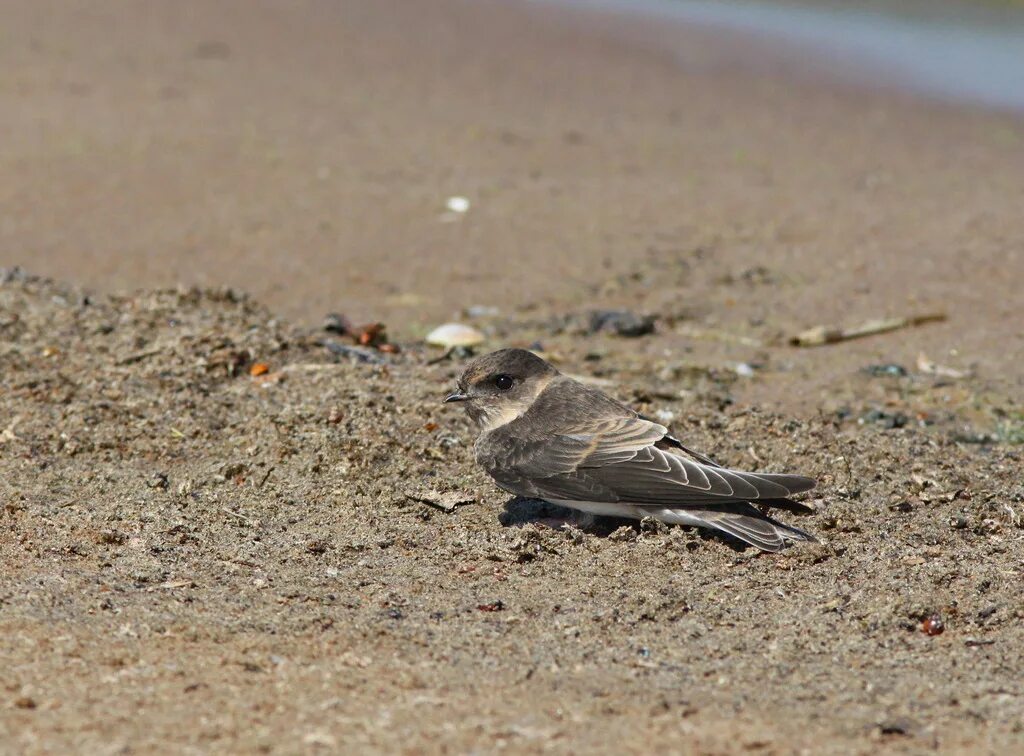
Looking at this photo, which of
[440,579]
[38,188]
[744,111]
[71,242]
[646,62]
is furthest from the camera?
[646,62]

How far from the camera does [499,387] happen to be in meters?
5.91

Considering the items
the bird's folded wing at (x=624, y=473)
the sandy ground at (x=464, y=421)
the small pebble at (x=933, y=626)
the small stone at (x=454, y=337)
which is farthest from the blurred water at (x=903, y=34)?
the small pebble at (x=933, y=626)

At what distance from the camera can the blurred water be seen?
16859 mm

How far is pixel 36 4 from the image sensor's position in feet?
58.4

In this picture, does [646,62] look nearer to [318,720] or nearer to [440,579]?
[440,579]

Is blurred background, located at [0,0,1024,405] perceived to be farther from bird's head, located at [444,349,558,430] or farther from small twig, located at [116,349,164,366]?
bird's head, located at [444,349,558,430]

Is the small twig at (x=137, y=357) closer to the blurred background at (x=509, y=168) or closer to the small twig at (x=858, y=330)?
the blurred background at (x=509, y=168)

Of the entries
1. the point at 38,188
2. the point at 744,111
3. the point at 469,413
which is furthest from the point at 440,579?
the point at 744,111

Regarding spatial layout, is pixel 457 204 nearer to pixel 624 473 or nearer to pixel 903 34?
pixel 624 473

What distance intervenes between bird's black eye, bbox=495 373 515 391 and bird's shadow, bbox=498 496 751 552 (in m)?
0.46

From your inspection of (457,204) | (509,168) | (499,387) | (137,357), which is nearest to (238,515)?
(499,387)

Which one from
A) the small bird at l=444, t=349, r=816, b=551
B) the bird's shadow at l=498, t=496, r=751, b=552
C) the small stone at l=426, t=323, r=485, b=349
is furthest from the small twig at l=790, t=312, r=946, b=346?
the bird's shadow at l=498, t=496, r=751, b=552

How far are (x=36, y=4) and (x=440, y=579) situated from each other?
49.2 ft

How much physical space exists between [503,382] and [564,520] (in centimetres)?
65
